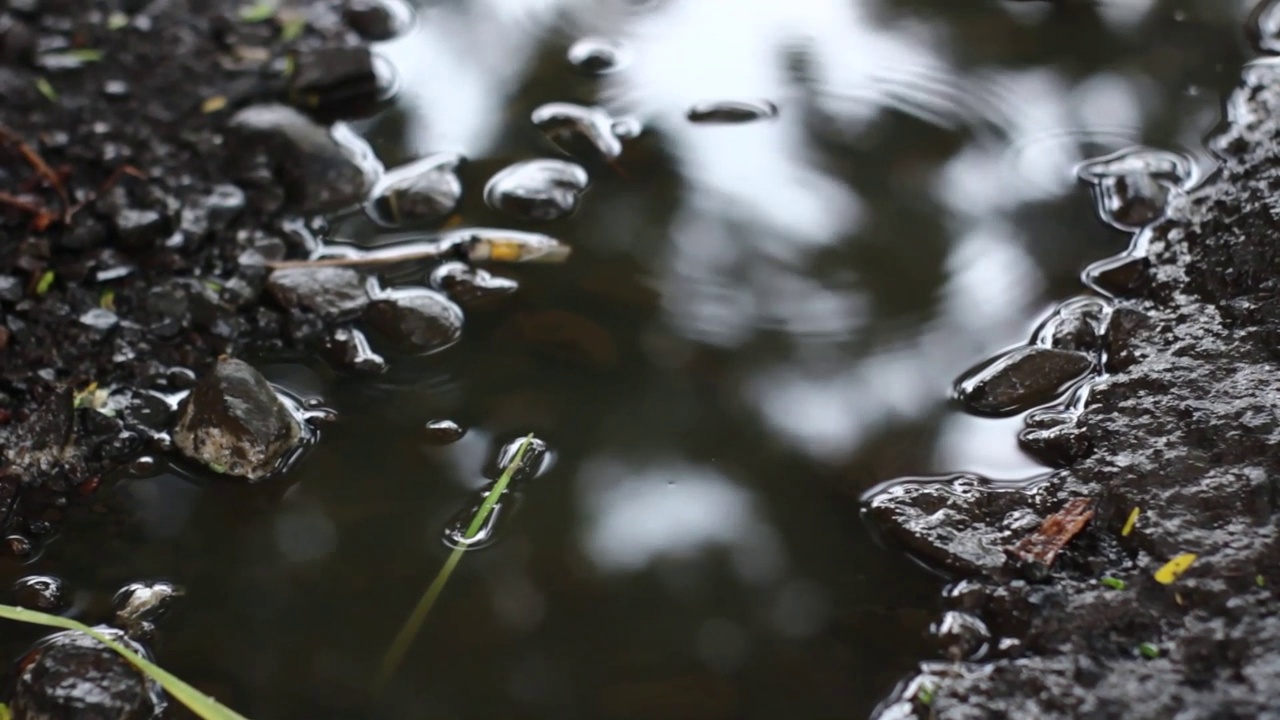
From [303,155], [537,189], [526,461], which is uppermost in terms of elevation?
[537,189]

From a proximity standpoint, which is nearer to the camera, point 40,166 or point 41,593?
point 41,593

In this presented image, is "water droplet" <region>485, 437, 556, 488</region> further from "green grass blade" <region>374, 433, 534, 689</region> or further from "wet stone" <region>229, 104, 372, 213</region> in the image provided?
"wet stone" <region>229, 104, 372, 213</region>

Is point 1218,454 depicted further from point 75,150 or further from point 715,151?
point 75,150

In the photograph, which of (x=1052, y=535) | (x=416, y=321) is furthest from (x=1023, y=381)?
(x=416, y=321)

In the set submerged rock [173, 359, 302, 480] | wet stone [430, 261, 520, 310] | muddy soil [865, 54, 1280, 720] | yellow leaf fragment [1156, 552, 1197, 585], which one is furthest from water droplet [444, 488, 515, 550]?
yellow leaf fragment [1156, 552, 1197, 585]

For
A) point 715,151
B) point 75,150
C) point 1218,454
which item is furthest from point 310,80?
point 1218,454

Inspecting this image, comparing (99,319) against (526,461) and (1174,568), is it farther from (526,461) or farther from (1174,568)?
(1174,568)
